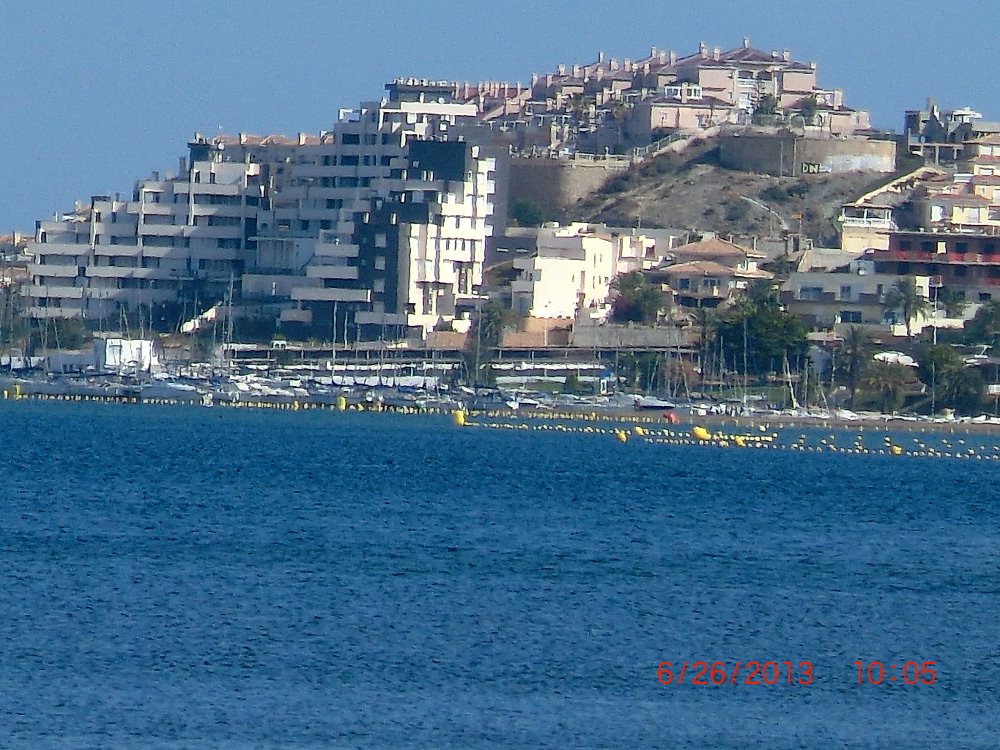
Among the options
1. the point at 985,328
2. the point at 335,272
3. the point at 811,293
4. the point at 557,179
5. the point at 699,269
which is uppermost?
the point at 557,179

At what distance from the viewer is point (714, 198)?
117938 millimetres

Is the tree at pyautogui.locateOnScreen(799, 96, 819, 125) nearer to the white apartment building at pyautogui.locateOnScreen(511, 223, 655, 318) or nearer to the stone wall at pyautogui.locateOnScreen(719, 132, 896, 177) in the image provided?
the stone wall at pyautogui.locateOnScreen(719, 132, 896, 177)

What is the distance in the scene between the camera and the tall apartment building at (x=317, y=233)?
104 metres

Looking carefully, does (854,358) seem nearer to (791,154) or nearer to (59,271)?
(791,154)

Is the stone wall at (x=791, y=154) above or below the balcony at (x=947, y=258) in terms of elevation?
above

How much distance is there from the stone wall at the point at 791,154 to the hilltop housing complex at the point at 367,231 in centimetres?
20

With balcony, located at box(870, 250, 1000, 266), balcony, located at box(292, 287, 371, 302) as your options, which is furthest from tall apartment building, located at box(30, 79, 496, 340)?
balcony, located at box(870, 250, 1000, 266)

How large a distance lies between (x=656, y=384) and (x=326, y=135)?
28.1 m

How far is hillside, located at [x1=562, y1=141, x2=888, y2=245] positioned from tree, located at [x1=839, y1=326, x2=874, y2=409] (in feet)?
67.3

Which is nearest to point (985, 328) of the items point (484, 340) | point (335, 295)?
point (484, 340)

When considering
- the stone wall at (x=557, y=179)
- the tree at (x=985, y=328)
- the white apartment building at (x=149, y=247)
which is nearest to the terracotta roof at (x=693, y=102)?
the stone wall at (x=557, y=179)

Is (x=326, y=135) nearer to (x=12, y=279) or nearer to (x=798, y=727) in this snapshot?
(x=12, y=279)

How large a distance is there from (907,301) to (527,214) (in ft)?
75.2

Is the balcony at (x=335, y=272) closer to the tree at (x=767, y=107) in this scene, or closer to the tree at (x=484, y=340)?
the tree at (x=484, y=340)
